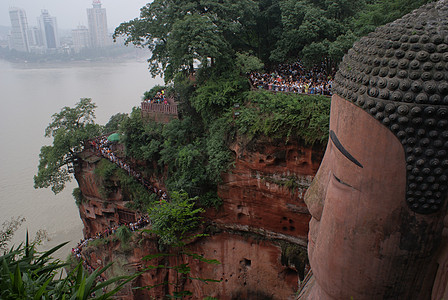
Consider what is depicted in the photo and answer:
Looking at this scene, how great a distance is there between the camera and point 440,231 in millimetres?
3789

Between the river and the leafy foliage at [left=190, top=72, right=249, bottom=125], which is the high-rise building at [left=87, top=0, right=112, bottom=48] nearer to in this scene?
the river

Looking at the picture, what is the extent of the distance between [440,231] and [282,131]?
23.6ft

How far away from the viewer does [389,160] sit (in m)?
3.72

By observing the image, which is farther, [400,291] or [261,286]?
[261,286]

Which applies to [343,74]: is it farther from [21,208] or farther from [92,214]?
[21,208]

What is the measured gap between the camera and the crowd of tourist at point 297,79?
12094 mm

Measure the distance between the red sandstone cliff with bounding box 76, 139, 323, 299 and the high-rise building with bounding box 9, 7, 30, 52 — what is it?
89.5m

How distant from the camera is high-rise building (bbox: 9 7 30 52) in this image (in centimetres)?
8584

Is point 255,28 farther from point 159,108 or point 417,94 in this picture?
point 417,94

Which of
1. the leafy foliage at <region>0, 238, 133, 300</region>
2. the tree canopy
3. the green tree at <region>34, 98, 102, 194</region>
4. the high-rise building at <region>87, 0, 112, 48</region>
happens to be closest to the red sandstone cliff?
the tree canopy

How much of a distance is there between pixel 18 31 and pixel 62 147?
279 ft

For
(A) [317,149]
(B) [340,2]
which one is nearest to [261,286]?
Answer: (A) [317,149]

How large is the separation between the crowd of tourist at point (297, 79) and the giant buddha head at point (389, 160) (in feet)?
25.9

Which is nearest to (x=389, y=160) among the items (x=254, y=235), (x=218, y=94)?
(x=254, y=235)
